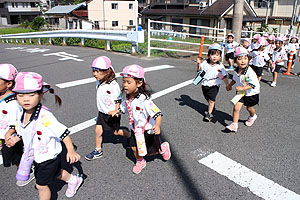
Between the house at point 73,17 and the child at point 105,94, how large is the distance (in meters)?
41.7

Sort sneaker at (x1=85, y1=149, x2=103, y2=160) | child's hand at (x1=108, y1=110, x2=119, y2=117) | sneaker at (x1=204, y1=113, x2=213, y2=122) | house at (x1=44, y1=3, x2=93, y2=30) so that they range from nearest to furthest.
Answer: child's hand at (x1=108, y1=110, x2=119, y2=117) < sneaker at (x1=85, y1=149, x2=103, y2=160) < sneaker at (x1=204, y1=113, x2=213, y2=122) < house at (x1=44, y1=3, x2=93, y2=30)

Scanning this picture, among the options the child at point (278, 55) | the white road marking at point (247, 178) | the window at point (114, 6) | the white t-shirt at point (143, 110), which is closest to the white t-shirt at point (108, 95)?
the white t-shirt at point (143, 110)

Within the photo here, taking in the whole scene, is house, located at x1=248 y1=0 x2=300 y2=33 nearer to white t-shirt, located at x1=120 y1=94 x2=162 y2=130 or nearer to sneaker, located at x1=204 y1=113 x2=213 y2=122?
sneaker, located at x1=204 y1=113 x2=213 y2=122

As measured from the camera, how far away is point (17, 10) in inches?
2408

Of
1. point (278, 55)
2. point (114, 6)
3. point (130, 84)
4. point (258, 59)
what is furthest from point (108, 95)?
point (114, 6)

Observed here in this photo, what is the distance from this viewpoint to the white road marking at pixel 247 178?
2725mm

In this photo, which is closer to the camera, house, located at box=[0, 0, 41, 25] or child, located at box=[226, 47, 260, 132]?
child, located at box=[226, 47, 260, 132]

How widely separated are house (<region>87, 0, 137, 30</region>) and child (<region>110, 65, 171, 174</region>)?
39.4m

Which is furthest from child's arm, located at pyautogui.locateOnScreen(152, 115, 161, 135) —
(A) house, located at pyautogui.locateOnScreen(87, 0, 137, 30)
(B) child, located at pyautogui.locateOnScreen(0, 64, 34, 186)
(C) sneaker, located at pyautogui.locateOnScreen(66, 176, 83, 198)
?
(A) house, located at pyautogui.locateOnScreen(87, 0, 137, 30)

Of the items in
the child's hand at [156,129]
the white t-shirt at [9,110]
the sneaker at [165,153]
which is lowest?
the sneaker at [165,153]

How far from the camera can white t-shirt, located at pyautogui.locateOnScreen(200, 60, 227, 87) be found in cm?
446

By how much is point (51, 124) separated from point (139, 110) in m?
1.01

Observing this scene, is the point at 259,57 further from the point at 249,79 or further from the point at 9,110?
the point at 9,110

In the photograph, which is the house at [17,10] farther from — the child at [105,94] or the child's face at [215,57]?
the child at [105,94]
